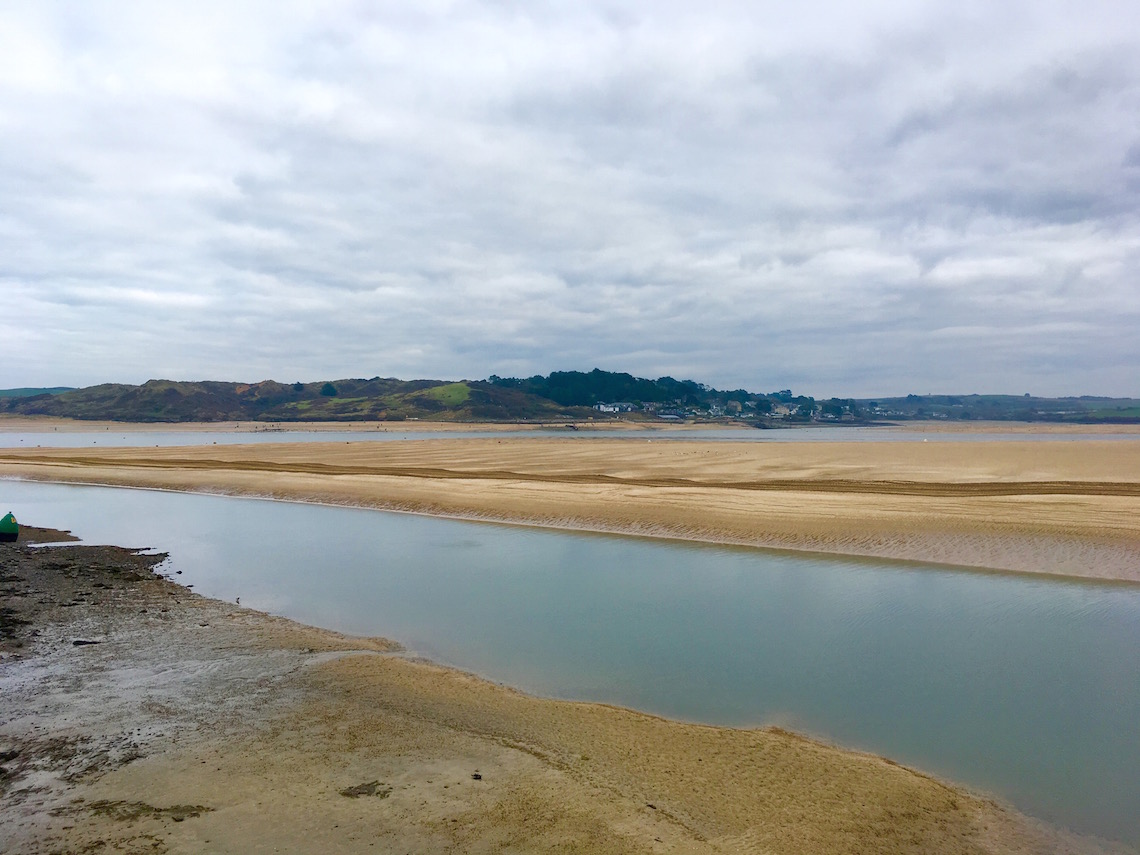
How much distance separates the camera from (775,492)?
28172 mm

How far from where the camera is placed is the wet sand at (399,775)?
618 centimetres

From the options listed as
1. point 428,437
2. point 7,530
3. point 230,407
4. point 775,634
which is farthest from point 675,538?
point 230,407

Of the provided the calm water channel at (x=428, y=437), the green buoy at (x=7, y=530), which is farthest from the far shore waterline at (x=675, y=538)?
the calm water channel at (x=428, y=437)

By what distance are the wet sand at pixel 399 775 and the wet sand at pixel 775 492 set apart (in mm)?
13345

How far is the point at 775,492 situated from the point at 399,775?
→ 2316 centimetres

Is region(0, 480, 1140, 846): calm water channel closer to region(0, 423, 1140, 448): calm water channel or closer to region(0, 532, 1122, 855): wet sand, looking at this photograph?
region(0, 532, 1122, 855): wet sand

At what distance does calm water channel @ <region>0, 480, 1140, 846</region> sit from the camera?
887 cm

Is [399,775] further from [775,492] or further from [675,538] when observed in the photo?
[775,492]

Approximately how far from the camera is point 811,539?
21.2 metres

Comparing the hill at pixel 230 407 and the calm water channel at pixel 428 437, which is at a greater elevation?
the hill at pixel 230 407

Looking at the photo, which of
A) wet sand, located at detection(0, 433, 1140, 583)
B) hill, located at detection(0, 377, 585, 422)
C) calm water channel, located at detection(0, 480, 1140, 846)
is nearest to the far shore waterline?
wet sand, located at detection(0, 433, 1140, 583)

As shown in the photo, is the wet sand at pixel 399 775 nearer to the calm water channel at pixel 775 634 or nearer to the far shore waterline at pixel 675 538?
the calm water channel at pixel 775 634

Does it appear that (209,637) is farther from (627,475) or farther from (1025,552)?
(627,475)

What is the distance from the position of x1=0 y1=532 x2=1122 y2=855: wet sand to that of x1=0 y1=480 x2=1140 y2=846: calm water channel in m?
1.10
